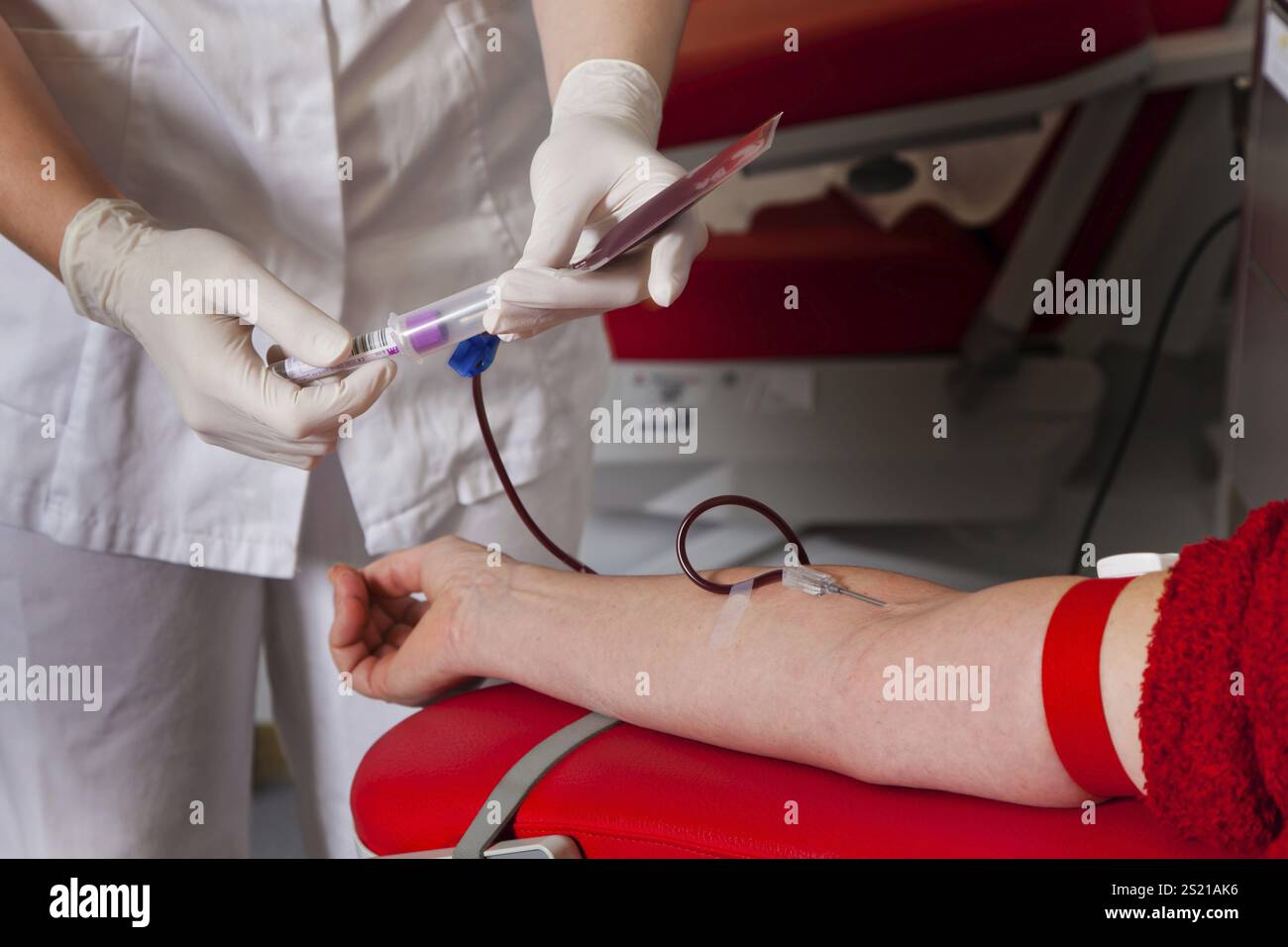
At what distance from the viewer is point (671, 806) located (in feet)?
2.11

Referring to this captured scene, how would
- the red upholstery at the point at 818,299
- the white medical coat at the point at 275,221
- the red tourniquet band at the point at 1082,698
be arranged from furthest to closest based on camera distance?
the red upholstery at the point at 818,299
the white medical coat at the point at 275,221
the red tourniquet band at the point at 1082,698

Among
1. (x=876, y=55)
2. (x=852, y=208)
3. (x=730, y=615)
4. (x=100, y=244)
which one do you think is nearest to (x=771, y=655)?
(x=730, y=615)

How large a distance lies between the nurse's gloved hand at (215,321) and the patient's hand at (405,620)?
134mm

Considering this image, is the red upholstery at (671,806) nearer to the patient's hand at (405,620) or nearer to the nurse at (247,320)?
the patient's hand at (405,620)

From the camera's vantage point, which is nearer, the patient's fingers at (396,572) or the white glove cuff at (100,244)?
the white glove cuff at (100,244)

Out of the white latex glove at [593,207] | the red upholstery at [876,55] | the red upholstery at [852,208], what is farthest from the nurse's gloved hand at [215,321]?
the red upholstery at [876,55]

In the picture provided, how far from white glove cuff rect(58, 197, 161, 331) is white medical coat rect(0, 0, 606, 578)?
0.07 m

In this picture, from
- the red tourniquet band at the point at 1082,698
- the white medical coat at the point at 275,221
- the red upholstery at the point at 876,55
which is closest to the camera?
the red tourniquet band at the point at 1082,698

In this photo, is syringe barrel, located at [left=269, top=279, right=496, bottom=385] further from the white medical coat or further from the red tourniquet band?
the red tourniquet band

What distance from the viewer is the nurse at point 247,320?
2.64ft

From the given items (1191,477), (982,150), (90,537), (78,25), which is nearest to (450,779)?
(90,537)

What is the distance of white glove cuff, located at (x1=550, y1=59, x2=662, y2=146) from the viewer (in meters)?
0.87

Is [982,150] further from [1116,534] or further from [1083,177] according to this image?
[1116,534]

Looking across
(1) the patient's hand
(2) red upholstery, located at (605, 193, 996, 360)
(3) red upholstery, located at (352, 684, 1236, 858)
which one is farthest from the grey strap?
(2) red upholstery, located at (605, 193, 996, 360)
